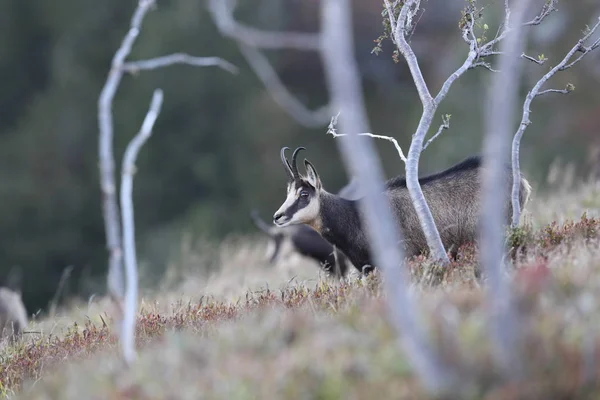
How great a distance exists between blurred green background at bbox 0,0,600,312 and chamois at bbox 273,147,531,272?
17.6 meters

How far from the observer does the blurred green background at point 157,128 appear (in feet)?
94.4

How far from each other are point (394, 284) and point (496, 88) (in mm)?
1105

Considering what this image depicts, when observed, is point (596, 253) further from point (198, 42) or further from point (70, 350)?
point (198, 42)

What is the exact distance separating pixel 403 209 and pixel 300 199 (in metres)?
1.17

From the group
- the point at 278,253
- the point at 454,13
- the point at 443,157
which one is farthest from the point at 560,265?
the point at 454,13

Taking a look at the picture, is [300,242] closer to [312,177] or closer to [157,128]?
[312,177]

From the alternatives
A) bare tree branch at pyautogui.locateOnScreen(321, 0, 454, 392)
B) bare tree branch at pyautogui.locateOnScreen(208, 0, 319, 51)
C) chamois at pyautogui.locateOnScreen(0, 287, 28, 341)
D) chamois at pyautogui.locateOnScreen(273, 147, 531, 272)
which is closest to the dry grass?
bare tree branch at pyautogui.locateOnScreen(321, 0, 454, 392)

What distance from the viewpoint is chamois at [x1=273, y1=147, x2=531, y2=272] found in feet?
33.1

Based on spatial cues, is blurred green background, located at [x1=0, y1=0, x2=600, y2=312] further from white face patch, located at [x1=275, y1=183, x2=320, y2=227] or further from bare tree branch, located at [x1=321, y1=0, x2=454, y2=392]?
bare tree branch, located at [x1=321, y1=0, x2=454, y2=392]

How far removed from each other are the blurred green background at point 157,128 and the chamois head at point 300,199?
57.8 feet

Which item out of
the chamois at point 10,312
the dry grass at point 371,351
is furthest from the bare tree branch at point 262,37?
the chamois at point 10,312

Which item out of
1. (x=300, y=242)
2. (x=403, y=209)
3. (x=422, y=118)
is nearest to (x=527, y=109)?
(x=422, y=118)

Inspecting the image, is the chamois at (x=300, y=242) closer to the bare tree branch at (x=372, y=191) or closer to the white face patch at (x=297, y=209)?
the white face patch at (x=297, y=209)

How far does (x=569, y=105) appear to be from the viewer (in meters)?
28.8
